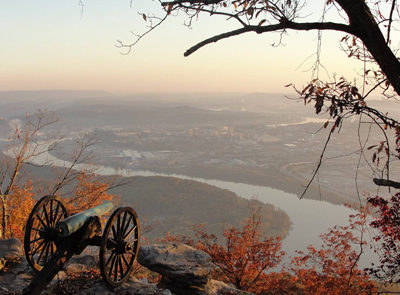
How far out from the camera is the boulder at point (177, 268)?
8055 mm

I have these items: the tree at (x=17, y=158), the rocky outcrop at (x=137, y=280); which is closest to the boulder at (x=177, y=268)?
the rocky outcrop at (x=137, y=280)

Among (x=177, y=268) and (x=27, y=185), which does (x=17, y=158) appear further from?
(x=27, y=185)

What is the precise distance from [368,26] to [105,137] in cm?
15892

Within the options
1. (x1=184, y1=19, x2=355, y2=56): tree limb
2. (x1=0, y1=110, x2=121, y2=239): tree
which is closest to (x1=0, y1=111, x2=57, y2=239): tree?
(x1=0, y1=110, x2=121, y2=239): tree

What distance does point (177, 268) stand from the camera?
8117 millimetres

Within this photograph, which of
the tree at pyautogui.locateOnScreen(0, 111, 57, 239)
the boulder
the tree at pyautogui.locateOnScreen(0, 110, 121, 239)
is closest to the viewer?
the boulder

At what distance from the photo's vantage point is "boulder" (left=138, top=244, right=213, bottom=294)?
8.05 m

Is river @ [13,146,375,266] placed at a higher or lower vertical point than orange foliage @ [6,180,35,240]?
lower

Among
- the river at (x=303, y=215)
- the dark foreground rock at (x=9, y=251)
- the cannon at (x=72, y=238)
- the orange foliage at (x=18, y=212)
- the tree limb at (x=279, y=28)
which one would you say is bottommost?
the river at (x=303, y=215)

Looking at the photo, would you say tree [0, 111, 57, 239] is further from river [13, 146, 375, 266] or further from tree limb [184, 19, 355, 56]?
river [13, 146, 375, 266]

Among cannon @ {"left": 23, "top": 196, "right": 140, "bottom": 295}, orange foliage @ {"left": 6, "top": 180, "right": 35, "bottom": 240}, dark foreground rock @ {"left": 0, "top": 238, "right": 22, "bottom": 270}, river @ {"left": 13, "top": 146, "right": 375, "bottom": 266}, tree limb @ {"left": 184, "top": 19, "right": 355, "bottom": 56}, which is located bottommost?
river @ {"left": 13, "top": 146, "right": 375, "bottom": 266}

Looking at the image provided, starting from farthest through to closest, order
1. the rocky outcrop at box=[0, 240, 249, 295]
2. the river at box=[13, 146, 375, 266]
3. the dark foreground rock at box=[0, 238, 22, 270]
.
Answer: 1. the river at box=[13, 146, 375, 266]
2. the dark foreground rock at box=[0, 238, 22, 270]
3. the rocky outcrop at box=[0, 240, 249, 295]

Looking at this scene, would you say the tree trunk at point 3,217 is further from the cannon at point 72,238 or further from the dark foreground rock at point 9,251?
the cannon at point 72,238

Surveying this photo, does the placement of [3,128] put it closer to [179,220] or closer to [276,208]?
[179,220]
